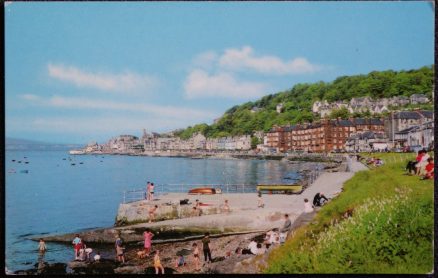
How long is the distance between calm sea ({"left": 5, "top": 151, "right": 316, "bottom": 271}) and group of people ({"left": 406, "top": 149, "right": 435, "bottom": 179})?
518 centimetres

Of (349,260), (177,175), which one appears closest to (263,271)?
(349,260)

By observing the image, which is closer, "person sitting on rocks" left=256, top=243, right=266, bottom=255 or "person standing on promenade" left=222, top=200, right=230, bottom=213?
"person sitting on rocks" left=256, top=243, right=266, bottom=255

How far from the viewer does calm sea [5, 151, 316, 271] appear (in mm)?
11398

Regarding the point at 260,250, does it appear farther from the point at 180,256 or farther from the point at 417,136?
the point at 417,136

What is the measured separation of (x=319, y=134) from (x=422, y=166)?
3054mm

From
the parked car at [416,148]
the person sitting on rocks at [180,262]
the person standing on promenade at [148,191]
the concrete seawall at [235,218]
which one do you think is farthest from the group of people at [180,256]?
the parked car at [416,148]

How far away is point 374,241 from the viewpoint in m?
6.75

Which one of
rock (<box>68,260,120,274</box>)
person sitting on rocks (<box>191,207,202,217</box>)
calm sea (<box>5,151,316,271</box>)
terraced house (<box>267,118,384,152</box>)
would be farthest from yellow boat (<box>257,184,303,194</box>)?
rock (<box>68,260,120,274</box>)

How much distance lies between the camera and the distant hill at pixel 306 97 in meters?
8.41

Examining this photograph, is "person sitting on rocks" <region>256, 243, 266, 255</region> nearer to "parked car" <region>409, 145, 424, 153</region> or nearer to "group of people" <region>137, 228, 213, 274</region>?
"group of people" <region>137, 228, 213, 274</region>

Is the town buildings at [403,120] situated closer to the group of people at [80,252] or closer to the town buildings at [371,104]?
the town buildings at [371,104]

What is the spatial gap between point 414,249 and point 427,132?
7.58 feet

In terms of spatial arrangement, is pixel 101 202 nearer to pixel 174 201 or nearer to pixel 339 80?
pixel 174 201

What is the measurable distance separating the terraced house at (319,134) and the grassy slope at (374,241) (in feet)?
8.20
